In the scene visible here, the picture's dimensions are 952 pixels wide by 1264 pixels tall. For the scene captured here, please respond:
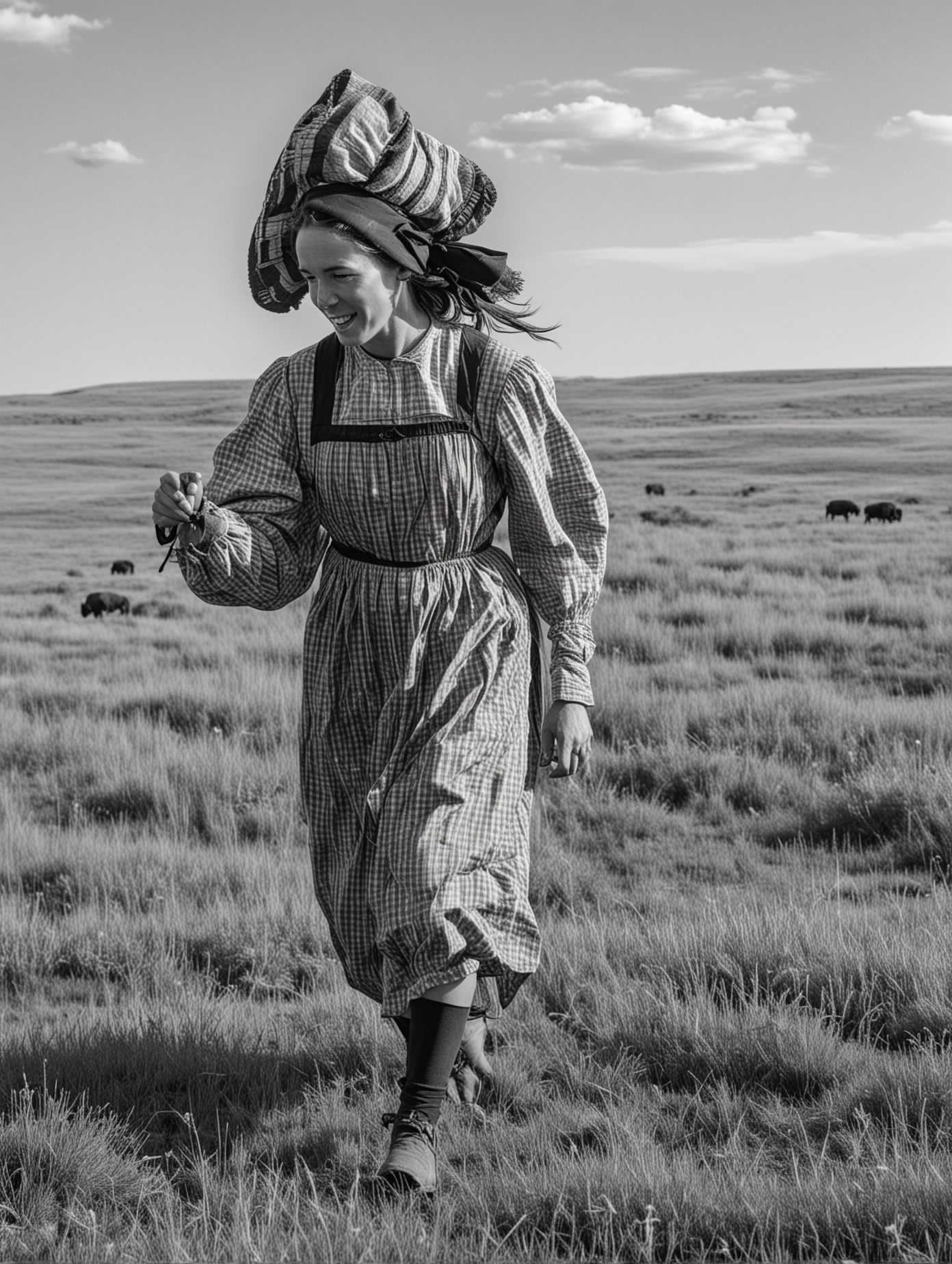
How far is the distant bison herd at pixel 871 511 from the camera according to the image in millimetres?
28234

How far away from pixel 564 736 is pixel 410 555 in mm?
591

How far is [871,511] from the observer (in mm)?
28453

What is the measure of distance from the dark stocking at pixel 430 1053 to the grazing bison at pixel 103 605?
554 inches

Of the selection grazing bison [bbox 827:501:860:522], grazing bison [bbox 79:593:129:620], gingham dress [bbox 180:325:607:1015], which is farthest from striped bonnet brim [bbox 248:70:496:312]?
grazing bison [bbox 827:501:860:522]

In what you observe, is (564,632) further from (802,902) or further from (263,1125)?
(802,902)

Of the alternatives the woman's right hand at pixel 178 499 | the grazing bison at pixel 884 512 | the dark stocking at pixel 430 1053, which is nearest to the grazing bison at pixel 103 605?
the woman's right hand at pixel 178 499

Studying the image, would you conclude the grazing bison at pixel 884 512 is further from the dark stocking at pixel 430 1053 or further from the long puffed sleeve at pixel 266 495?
the dark stocking at pixel 430 1053

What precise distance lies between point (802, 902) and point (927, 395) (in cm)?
7794

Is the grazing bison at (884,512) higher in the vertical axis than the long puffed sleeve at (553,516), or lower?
lower

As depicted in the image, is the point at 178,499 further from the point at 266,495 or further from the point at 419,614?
the point at 419,614

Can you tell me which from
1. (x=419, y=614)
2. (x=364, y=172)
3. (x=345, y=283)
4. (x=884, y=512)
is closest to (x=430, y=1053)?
(x=419, y=614)

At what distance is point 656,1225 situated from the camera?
8.93 ft

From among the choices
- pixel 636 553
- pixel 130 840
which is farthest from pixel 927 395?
pixel 130 840

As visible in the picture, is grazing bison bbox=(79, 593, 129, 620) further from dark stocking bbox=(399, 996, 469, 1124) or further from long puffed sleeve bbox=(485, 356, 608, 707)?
dark stocking bbox=(399, 996, 469, 1124)
